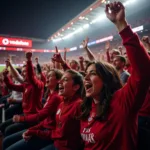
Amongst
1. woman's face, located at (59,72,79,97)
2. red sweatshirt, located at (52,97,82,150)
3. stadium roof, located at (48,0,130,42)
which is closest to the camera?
red sweatshirt, located at (52,97,82,150)

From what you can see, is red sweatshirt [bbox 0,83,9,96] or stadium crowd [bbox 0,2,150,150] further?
red sweatshirt [bbox 0,83,9,96]

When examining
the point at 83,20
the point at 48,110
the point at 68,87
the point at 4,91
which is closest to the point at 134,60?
the point at 68,87

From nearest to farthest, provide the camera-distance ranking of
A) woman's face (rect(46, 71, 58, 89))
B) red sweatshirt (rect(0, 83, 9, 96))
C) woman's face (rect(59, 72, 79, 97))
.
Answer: woman's face (rect(59, 72, 79, 97)), woman's face (rect(46, 71, 58, 89)), red sweatshirt (rect(0, 83, 9, 96))

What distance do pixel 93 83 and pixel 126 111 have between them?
31cm

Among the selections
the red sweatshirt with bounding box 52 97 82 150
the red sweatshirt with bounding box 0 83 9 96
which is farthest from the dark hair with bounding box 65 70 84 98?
the red sweatshirt with bounding box 0 83 9 96

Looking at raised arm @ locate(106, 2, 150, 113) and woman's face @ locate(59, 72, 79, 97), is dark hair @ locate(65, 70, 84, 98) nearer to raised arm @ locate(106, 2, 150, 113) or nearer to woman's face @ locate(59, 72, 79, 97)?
woman's face @ locate(59, 72, 79, 97)

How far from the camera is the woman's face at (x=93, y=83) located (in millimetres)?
1246

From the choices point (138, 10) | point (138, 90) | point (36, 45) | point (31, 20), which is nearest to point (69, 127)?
point (138, 90)

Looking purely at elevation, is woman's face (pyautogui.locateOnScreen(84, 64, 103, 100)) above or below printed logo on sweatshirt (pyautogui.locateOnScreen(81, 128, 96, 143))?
above

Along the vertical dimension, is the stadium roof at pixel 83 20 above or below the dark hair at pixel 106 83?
above

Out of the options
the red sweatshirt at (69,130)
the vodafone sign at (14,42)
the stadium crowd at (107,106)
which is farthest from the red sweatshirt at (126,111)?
the vodafone sign at (14,42)

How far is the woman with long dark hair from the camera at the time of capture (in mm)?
943

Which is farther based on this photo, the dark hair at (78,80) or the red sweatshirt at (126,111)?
the dark hair at (78,80)

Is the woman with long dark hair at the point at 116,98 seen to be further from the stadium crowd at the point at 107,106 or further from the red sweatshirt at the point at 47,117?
the red sweatshirt at the point at 47,117
